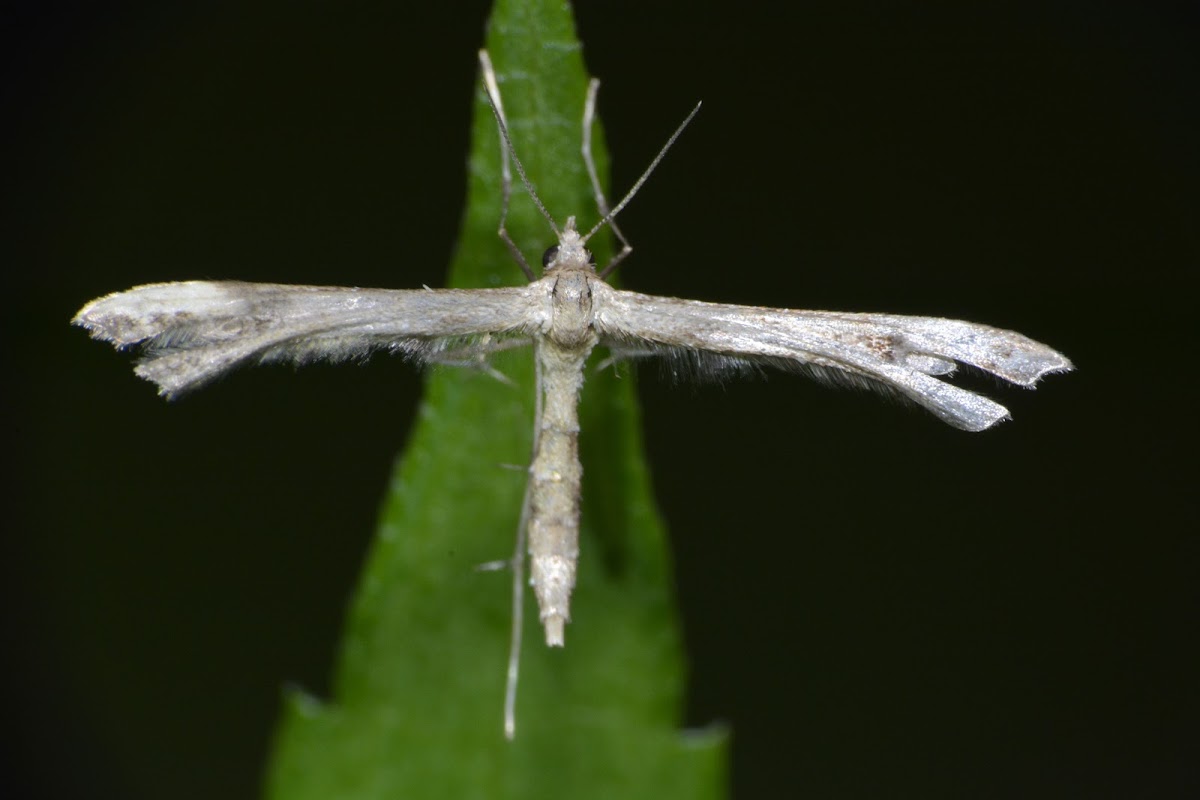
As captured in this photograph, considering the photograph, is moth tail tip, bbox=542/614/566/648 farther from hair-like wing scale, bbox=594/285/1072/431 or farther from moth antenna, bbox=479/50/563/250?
moth antenna, bbox=479/50/563/250

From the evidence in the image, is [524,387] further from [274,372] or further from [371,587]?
[274,372]

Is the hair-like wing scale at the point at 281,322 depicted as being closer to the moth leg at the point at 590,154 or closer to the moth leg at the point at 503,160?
the moth leg at the point at 503,160

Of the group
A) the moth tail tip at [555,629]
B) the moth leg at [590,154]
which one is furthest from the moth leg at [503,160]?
the moth tail tip at [555,629]

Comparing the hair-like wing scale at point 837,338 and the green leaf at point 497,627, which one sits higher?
the hair-like wing scale at point 837,338

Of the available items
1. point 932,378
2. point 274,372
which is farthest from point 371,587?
point 274,372

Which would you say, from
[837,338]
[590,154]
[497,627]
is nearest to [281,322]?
[590,154]

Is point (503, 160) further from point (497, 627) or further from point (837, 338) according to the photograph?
point (497, 627)
